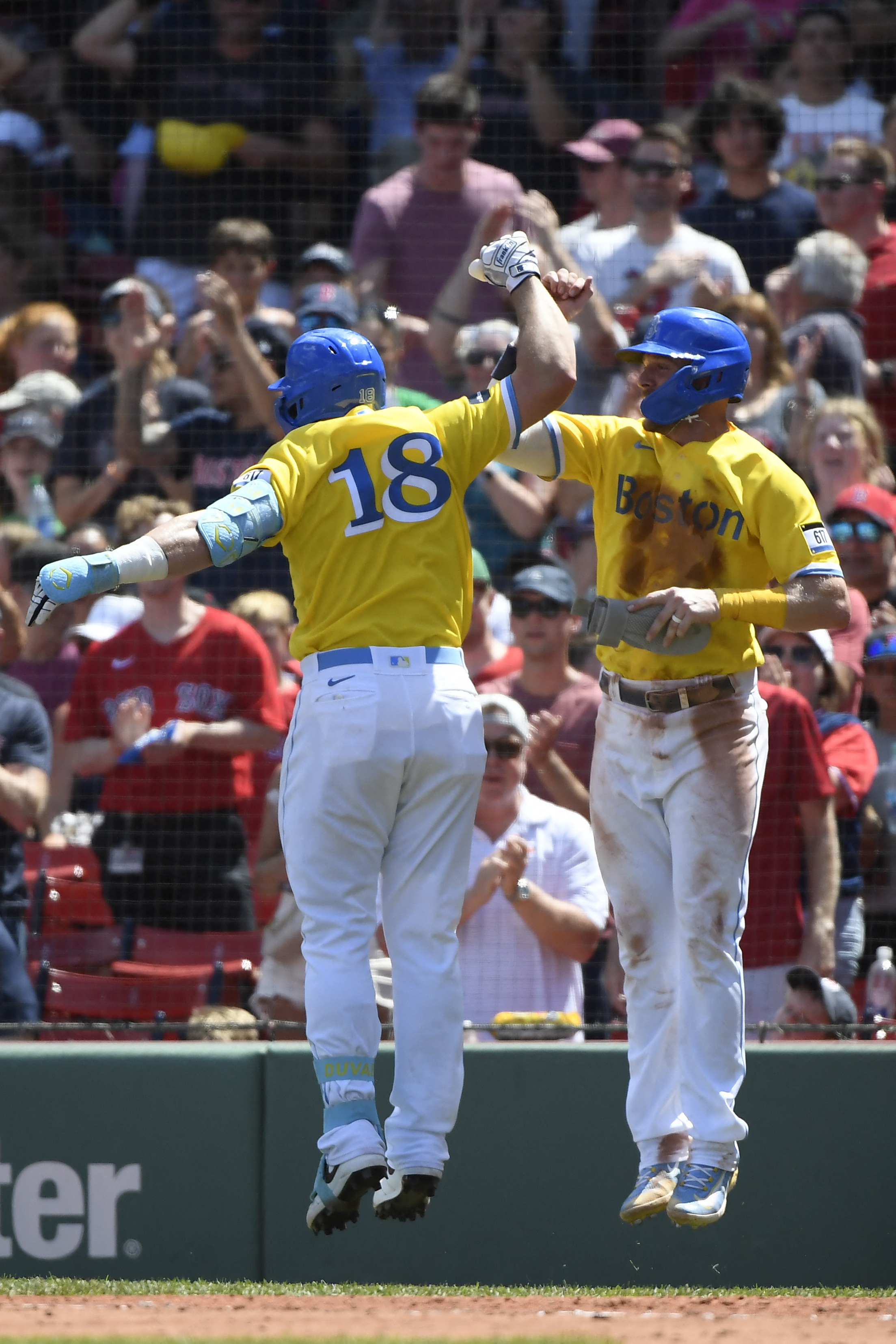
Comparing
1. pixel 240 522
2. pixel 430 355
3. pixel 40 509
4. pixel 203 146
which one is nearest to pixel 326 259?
pixel 430 355

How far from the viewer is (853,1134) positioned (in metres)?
6.28

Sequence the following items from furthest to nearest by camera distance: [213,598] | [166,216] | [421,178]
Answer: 1. [166,216]
2. [421,178]
3. [213,598]

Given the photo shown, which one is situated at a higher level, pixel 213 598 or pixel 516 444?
pixel 516 444

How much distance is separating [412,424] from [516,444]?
334 mm

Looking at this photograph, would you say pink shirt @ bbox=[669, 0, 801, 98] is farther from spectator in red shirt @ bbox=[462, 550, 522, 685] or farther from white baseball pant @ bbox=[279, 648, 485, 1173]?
white baseball pant @ bbox=[279, 648, 485, 1173]

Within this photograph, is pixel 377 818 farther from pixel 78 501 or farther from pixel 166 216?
pixel 166 216

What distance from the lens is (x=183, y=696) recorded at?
25.0 ft

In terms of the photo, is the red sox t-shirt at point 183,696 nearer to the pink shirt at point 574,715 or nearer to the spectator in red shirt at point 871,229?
the pink shirt at point 574,715

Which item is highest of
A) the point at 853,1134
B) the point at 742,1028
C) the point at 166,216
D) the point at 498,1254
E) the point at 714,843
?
the point at 166,216

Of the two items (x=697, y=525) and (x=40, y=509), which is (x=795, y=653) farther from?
(x=40, y=509)

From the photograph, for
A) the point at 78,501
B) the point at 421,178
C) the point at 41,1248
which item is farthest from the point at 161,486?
the point at 41,1248

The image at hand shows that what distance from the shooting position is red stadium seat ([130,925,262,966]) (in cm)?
722

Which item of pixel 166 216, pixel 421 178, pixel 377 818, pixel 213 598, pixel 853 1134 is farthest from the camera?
pixel 166 216

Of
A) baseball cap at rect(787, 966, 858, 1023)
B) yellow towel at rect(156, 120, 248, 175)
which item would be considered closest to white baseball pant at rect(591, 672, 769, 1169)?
baseball cap at rect(787, 966, 858, 1023)
